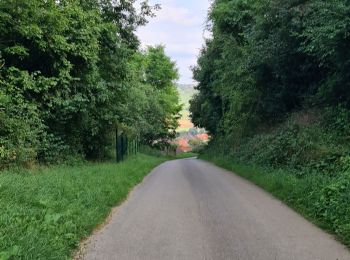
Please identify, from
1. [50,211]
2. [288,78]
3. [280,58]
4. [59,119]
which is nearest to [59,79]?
[59,119]

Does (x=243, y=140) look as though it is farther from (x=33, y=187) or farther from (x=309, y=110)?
(x=33, y=187)

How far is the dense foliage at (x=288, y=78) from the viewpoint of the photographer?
47.1ft

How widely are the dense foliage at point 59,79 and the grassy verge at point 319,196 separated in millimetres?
7611

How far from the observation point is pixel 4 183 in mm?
8680

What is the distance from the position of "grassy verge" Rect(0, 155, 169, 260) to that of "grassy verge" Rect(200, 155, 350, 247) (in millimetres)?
4481

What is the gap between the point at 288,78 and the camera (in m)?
21.3

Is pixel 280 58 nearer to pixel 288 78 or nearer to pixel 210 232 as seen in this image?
pixel 288 78

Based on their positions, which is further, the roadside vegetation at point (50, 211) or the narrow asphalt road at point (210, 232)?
the narrow asphalt road at point (210, 232)

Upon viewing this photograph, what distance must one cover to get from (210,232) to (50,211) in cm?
295

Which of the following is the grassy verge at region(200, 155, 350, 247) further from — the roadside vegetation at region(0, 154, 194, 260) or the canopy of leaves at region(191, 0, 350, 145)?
the canopy of leaves at region(191, 0, 350, 145)

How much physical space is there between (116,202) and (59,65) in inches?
276

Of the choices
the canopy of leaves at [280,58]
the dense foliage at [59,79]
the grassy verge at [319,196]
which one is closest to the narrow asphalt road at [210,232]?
the grassy verge at [319,196]

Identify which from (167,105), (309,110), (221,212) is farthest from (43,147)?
(167,105)

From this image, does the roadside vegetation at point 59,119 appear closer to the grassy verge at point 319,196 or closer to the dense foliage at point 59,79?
the dense foliage at point 59,79
